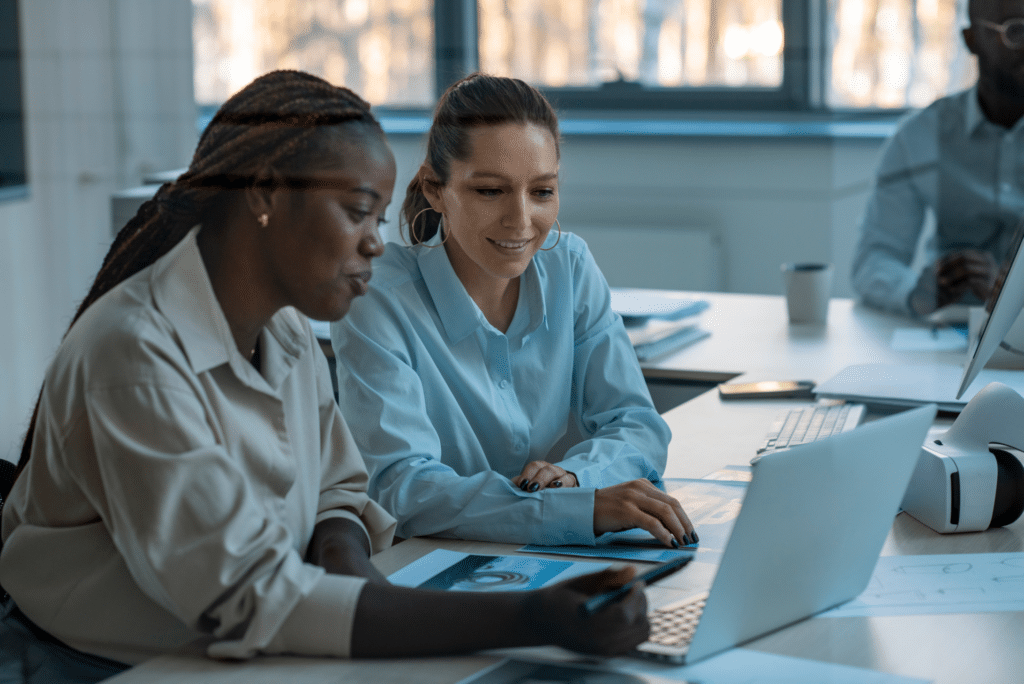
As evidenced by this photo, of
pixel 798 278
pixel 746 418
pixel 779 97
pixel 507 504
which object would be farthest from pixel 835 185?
pixel 507 504

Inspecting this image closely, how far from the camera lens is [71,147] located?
102cm

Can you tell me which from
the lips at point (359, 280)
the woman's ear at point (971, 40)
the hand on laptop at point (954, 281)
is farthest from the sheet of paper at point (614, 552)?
the woman's ear at point (971, 40)

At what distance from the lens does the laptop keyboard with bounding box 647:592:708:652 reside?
0.77 metres

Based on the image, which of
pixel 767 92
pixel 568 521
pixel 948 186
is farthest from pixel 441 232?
pixel 767 92

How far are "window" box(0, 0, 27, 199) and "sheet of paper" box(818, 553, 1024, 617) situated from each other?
80 centimetres

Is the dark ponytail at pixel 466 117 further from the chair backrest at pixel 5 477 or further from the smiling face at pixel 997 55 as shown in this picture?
the smiling face at pixel 997 55

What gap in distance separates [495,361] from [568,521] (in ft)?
1.13

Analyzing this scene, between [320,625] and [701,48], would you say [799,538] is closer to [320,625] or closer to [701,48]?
[320,625]

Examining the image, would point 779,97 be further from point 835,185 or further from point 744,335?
point 744,335

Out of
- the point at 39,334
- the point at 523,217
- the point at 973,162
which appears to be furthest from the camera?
the point at 973,162

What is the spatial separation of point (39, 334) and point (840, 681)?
29.3 inches

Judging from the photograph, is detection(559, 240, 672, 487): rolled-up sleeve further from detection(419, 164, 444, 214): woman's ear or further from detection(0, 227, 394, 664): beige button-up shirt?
detection(0, 227, 394, 664): beige button-up shirt

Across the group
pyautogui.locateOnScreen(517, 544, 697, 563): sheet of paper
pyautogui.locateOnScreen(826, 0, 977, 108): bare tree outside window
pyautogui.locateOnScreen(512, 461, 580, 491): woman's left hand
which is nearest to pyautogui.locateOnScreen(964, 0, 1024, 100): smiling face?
pyautogui.locateOnScreen(826, 0, 977, 108): bare tree outside window

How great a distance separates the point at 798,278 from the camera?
1960mm
